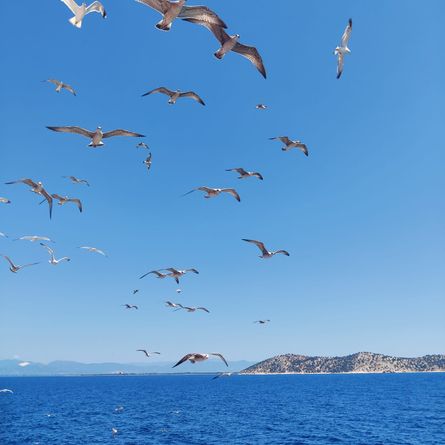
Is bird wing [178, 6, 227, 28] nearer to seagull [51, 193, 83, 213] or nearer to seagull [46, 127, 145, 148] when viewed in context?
seagull [46, 127, 145, 148]

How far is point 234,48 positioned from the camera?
13867 mm

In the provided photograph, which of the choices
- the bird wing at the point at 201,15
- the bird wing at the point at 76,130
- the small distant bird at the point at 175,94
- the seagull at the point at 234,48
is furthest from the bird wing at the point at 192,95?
the bird wing at the point at 201,15

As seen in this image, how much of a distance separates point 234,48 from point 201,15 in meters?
2.50

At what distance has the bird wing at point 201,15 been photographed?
11305 millimetres

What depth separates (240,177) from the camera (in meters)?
27.1

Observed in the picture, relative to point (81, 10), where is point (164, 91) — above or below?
below

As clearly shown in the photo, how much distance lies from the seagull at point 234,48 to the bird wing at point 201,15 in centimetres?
34

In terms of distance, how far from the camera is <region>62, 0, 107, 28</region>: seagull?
16.4 metres

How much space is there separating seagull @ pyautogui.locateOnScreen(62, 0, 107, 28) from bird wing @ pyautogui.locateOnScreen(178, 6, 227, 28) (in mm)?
6384

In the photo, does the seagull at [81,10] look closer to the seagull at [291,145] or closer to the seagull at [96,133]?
the seagull at [96,133]

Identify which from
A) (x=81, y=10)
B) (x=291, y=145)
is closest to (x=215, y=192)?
(x=291, y=145)

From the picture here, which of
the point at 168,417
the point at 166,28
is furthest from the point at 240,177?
the point at 168,417

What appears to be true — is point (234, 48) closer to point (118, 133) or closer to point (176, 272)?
point (118, 133)

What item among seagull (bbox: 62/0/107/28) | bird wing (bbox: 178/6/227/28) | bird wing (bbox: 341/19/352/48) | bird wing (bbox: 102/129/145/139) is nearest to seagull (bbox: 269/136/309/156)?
bird wing (bbox: 341/19/352/48)
